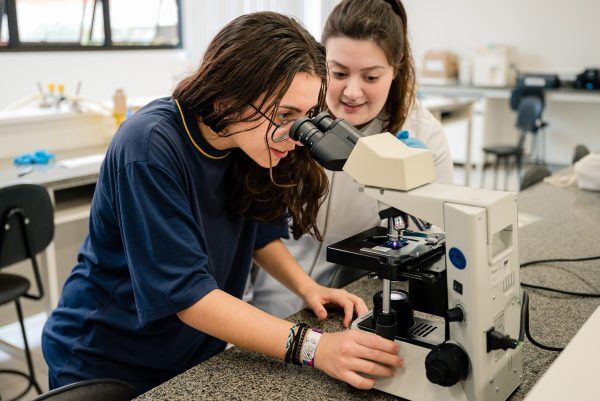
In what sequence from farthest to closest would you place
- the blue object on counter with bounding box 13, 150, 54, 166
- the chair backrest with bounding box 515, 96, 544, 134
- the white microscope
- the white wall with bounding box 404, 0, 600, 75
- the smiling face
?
the white wall with bounding box 404, 0, 600, 75 → the chair backrest with bounding box 515, 96, 544, 134 → the blue object on counter with bounding box 13, 150, 54, 166 → the smiling face → the white microscope

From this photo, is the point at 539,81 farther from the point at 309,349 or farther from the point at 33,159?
the point at 309,349

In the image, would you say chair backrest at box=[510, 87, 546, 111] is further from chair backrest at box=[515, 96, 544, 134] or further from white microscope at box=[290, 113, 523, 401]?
white microscope at box=[290, 113, 523, 401]

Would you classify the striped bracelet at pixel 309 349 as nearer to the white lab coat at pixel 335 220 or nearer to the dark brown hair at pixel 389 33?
the white lab coat at pixel 335 220

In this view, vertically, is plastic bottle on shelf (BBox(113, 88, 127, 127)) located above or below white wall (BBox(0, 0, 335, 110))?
below

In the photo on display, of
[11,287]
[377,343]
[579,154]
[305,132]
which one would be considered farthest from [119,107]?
[377,343]

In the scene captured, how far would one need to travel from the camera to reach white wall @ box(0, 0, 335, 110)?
4.78m

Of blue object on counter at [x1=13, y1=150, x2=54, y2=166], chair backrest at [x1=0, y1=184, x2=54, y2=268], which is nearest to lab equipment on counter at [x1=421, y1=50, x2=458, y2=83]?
blue object on counter at [x1=13, y1=150, x2=54, y2=166]

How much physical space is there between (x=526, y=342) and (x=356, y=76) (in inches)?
30.0

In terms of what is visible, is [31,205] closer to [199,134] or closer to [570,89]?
[199,134]

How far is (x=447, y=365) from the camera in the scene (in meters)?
0.85

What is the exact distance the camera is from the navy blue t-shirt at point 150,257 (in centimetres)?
95

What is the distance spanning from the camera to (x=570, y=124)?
20.2 feet

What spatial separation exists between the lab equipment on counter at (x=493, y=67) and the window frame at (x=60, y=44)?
3107 mm

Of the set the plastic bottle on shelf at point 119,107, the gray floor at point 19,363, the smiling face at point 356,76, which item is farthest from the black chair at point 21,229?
the smiling face at point 356,76
